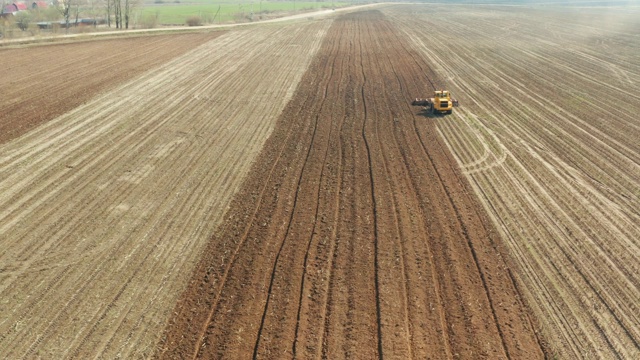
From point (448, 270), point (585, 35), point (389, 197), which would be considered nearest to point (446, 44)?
point (585, 35)

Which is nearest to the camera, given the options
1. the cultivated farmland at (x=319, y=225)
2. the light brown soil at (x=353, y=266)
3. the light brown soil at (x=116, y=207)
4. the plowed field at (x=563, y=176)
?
the light brown soil at (x=353, y=266)

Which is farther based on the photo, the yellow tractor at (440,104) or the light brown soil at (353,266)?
the yellow tractor at (440,104)

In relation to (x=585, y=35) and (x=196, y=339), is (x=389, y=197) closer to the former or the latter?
(x=196, y=339)

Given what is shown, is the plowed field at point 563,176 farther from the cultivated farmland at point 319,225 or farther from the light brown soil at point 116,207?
the light brown soil at point 116,207

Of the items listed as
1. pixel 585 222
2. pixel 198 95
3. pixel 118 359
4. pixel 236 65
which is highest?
pixel 236 65

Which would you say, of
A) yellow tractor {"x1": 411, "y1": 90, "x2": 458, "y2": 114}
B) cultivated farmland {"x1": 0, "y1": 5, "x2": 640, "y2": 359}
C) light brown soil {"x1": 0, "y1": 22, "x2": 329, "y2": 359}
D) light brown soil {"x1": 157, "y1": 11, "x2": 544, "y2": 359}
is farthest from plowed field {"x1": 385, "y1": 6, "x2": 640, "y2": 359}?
light brown soil {"x1": 0, "y1": 22, "x2": 329, "y2": 359}

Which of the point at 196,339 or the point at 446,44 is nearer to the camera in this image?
the point at 196,339

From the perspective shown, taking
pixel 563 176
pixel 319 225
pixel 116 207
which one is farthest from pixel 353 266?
pixel 563 176

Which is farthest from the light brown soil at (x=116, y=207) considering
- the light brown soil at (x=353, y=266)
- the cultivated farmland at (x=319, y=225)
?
the light brown soil at (x=353, y=266)
